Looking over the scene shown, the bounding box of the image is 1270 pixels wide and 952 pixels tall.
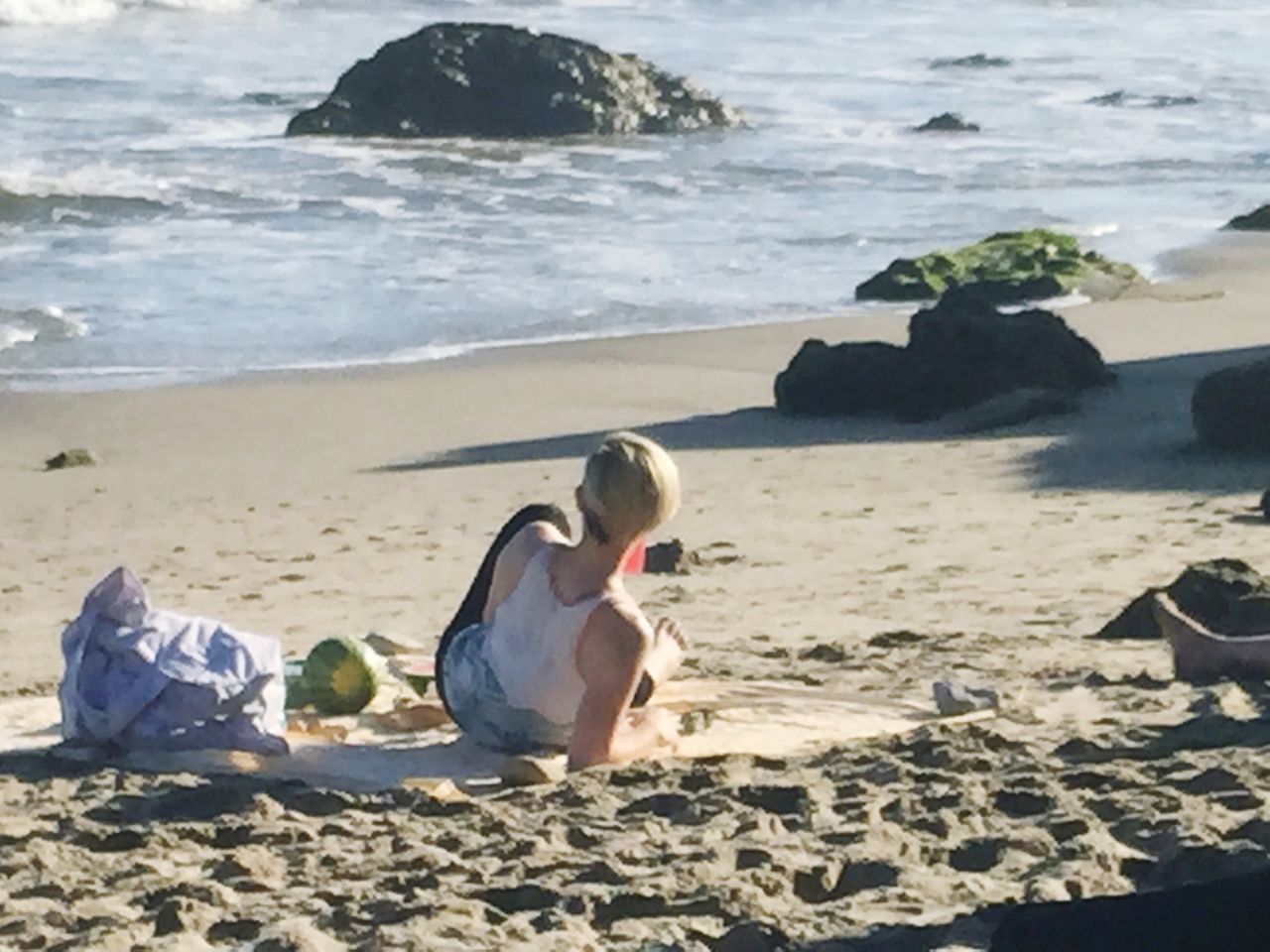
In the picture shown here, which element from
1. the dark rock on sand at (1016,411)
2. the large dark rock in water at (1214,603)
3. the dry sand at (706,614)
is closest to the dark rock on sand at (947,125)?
the dry sand at (706,614)

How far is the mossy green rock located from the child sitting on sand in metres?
9.93

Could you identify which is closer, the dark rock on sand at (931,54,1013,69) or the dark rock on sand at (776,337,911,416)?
the dark rock on sand at (776,337,911,416)

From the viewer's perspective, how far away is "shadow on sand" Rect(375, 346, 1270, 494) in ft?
34.6

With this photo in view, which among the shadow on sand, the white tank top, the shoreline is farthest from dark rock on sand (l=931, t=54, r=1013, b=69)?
the white tank top

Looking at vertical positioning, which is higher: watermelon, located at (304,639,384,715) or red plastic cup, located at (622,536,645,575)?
→ red plastic cup, located at (622,536,645,575)

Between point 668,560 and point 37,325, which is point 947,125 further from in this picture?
point 668,560

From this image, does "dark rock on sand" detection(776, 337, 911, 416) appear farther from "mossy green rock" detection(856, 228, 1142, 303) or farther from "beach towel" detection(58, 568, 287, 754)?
"beach towel" detection(58, 568, 287, 754)

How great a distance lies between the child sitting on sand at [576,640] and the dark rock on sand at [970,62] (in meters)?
27.4

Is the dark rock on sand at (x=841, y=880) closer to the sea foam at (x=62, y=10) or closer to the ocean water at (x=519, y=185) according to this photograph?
the ocean water at (x=519, y=185)

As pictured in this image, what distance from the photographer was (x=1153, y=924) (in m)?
4.03

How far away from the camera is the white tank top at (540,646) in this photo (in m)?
6.11

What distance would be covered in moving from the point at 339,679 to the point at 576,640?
955mm

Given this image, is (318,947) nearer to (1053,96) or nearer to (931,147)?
(931,147)

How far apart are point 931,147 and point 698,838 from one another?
1985 cm
